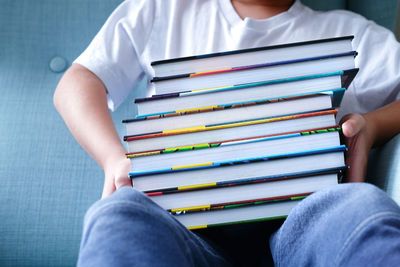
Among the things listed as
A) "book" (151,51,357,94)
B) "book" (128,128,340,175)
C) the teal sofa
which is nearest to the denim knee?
"book" (128,128,340,175)

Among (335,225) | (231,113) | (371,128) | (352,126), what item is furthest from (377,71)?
(335,225)

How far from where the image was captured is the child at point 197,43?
78cm

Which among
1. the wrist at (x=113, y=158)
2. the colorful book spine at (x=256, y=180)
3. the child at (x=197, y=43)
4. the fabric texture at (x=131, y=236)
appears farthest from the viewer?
the child at (x=197, y=43)

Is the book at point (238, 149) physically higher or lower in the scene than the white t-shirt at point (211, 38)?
lower

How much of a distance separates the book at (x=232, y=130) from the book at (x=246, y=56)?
0.10 meters

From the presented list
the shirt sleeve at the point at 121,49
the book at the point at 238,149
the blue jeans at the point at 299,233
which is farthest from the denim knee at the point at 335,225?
the shirt sleeve at the point at 121,49

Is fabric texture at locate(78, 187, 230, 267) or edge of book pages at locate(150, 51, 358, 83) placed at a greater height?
edge of book pages at locate(150, 51, 358, 83)

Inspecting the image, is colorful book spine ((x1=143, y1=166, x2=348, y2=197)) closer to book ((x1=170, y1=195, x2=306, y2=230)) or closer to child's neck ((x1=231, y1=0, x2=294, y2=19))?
book ((x1=170, y1=195, x2=306, y2=230))

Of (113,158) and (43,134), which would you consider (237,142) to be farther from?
(43,134)

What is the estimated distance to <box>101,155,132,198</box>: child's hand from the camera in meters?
0.60

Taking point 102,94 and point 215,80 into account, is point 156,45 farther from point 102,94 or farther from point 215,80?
point 215,80

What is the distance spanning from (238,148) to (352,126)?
0.16m

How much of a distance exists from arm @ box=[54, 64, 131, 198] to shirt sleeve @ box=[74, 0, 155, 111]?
2 centimetres

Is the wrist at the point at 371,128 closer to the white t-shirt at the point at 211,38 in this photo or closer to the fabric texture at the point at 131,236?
the white t-shirt at the point at 211,38
